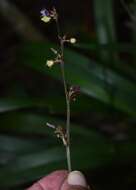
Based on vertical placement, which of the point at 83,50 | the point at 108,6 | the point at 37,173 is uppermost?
the point at 108,6

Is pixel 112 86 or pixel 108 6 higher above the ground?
pixel 108 6

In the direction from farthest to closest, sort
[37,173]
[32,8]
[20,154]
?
[32,8] → [20,154] → [37,173]

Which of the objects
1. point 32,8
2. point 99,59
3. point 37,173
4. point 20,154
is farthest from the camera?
point 32,8

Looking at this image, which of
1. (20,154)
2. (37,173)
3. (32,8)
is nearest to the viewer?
(37,173)

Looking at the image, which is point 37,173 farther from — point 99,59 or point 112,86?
point 99,59

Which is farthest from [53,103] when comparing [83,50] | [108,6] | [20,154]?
[108,6]

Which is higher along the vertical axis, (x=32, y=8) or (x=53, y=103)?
(x=32, y=8)

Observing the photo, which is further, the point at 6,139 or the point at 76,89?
the point at 6,139

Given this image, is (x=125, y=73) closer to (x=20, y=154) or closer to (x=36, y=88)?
(x=20, y=154)

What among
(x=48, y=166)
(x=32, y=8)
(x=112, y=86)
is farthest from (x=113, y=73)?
(x=32, y=8)
